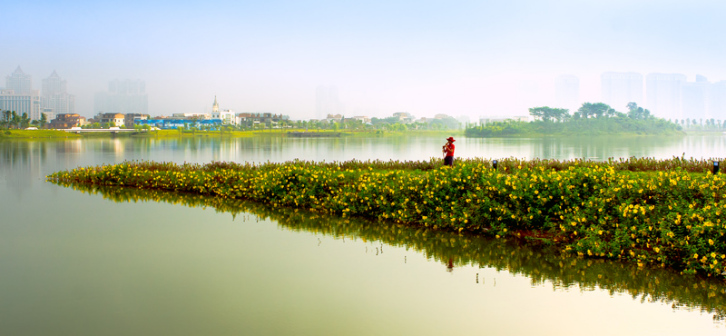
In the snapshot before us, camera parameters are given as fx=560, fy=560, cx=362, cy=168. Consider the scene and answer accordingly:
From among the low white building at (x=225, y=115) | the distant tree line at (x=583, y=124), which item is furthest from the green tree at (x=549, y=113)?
the low white building at (x=225, y=115)

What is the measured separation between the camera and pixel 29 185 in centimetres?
A: 1580

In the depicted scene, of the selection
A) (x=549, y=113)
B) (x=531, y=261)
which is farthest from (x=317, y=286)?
(x=549, y=113)

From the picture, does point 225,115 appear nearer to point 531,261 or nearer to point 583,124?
point 583,124

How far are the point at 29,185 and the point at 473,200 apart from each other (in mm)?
13191

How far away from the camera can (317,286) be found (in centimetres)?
596

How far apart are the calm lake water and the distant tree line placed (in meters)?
83.2

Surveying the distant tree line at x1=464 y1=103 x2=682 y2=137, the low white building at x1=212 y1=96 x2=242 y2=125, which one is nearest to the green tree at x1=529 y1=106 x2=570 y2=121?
the distant tree line at x1=464 y1=103 x2=682 y2=137

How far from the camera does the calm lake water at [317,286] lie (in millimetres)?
4902

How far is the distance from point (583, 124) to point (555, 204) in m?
90.4

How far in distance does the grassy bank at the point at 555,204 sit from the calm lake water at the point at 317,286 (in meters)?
0.36

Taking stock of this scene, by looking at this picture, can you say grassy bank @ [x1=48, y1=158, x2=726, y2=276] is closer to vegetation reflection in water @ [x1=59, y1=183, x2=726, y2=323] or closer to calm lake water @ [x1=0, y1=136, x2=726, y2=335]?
vegetation reflection in water @ [x1=59, y1=183, x2=726, y2=323]

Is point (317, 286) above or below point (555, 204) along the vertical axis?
below

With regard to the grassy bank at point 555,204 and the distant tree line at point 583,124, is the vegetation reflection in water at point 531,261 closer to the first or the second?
the grassy bank at point 555,204

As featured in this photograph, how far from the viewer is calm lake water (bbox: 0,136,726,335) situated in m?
4.90
